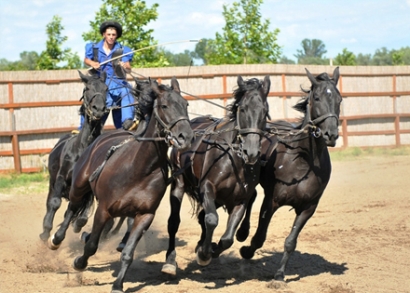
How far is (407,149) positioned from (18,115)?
37.5 feet

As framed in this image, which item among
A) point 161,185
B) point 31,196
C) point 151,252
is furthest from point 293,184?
point 31,196

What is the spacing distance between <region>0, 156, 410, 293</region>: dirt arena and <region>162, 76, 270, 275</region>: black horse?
0.56 meters

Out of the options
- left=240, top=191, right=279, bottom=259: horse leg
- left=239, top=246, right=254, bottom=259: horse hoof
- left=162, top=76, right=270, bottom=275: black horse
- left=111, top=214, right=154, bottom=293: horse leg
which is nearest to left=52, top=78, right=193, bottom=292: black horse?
left=111, top=214, right=154, bottom=293: horse leg

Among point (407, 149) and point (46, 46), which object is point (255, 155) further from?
point (46, 46)

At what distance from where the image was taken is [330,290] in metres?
6.92

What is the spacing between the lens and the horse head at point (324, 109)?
23.7 feet

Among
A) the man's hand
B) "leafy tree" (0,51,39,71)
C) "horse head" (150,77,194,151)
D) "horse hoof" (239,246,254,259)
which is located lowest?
"horse hoof" (239,246,254,259)

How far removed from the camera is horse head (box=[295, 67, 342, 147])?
7223mm

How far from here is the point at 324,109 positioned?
7.34 metres

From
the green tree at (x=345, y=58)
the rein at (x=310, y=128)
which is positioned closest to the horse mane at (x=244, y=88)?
the rein at (x=310, y=128)

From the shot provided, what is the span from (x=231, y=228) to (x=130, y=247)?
1161mm

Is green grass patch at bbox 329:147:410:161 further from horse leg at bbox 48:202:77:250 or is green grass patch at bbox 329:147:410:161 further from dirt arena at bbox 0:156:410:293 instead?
horse leg at bbox 48:202:77:250

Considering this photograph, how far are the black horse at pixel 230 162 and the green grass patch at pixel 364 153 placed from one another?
11259 mm

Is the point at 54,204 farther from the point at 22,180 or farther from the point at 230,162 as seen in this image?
the point at 22,180
